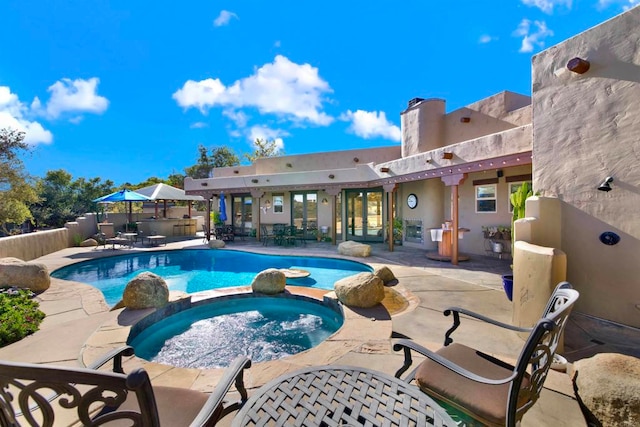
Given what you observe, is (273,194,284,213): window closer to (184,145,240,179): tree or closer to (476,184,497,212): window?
(476,184,497,212): window

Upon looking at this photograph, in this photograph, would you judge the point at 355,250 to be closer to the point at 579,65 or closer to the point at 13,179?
the point at 579,65

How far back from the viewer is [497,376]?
1841 mm

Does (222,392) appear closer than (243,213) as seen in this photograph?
Yes

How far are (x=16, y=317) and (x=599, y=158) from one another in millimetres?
8366

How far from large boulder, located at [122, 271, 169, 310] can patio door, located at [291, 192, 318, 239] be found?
1016cm

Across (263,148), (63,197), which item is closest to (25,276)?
(63,197)

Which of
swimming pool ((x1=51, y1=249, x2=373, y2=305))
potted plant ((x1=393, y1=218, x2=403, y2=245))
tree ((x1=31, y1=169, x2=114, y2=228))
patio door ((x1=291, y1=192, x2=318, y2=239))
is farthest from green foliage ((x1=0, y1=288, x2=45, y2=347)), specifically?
tree ((x1=31, y1=169, x2=114, y2=228))

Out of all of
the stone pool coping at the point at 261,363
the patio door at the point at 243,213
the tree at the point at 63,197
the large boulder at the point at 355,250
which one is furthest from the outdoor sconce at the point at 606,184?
the tree at the point at 63,197

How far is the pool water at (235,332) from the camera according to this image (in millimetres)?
4020

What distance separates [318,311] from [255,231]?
1133cm

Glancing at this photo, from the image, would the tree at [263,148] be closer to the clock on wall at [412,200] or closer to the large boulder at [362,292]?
the clock on wall at [412,200]

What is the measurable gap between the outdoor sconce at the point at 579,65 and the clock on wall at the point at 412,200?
26.3 feet

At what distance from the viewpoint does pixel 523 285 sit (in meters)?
3.36

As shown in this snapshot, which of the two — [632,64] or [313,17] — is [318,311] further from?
[313,17]
